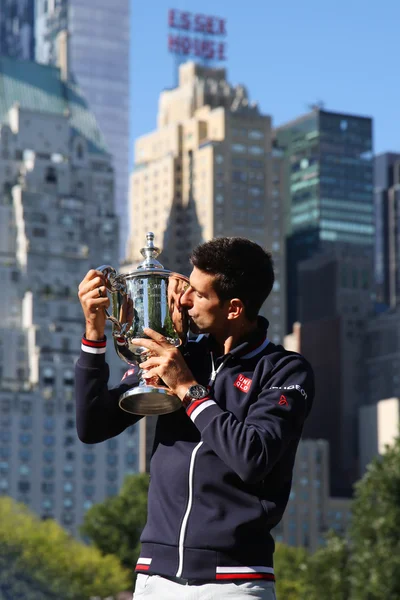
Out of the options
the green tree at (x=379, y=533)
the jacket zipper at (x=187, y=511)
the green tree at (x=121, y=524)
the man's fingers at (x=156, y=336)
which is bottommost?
the green tree at (x=121, y=524)

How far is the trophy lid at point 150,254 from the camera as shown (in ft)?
31.7

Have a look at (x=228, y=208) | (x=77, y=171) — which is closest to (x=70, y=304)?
(x=77, y=171)

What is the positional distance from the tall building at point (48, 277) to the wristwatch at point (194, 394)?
13357 centimetres

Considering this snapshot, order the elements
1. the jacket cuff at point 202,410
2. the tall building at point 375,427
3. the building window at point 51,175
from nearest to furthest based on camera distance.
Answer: the jacket cuff at point 202,410 < the building window at point 51,175 < the tall building at point 375,427

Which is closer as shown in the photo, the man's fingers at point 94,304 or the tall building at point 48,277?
the man's fingers at point 94,304

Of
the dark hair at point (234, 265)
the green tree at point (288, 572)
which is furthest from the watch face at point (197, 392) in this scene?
the green tree at point (288, 572)

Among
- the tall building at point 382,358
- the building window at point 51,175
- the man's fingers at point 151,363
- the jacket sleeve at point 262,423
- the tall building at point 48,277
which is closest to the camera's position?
the jacket sleeve at point 262,423

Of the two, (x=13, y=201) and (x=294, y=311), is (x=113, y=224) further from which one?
(x=294, y=311)

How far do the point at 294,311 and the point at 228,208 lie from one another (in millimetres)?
15592

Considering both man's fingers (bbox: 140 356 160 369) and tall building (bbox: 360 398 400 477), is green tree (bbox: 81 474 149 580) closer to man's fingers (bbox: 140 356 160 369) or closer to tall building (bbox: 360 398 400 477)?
tall building (bbox: 360 398 400 477)

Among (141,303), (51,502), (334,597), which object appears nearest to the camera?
(141,303)

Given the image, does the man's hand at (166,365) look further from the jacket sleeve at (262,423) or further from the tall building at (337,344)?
the tall building at (337,344)

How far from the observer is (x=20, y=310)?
156 meters

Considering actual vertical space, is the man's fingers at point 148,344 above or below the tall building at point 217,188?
below
